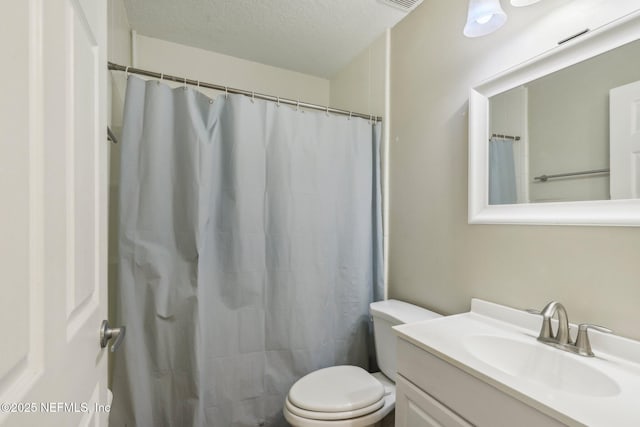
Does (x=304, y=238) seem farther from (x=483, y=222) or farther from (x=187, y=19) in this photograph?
(x=187, y=19)

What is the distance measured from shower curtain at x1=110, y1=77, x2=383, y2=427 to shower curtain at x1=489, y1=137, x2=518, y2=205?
0.68m

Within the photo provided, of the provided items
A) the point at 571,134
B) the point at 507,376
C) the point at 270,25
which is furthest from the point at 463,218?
the point at 270,25

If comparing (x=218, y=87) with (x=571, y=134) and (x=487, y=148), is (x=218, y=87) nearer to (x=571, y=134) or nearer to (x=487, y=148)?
(x=487, y=148)

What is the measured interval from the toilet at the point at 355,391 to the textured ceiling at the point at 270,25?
1.65 m

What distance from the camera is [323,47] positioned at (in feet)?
6.25

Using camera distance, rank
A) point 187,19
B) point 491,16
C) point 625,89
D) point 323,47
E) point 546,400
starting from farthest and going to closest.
A: point 323,47 → point 187,19 → point 491,16 → point 625,89 → point 546,400

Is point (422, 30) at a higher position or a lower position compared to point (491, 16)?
higher

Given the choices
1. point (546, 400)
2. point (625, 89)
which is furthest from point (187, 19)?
point (546, 400)

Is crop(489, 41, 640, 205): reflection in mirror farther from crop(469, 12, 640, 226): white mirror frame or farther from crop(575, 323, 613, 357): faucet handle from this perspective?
crop(575, 323, 613, 357): faucet handle

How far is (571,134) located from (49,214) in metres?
1.42

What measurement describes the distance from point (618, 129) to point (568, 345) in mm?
679

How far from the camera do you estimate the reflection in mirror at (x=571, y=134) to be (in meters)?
0.84

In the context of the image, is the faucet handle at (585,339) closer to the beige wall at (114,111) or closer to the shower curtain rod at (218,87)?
the shower curtain rod at (218,87)

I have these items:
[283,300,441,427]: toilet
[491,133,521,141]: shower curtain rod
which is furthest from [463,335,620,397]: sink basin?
[491,133,521,141]: shower curtain rod
